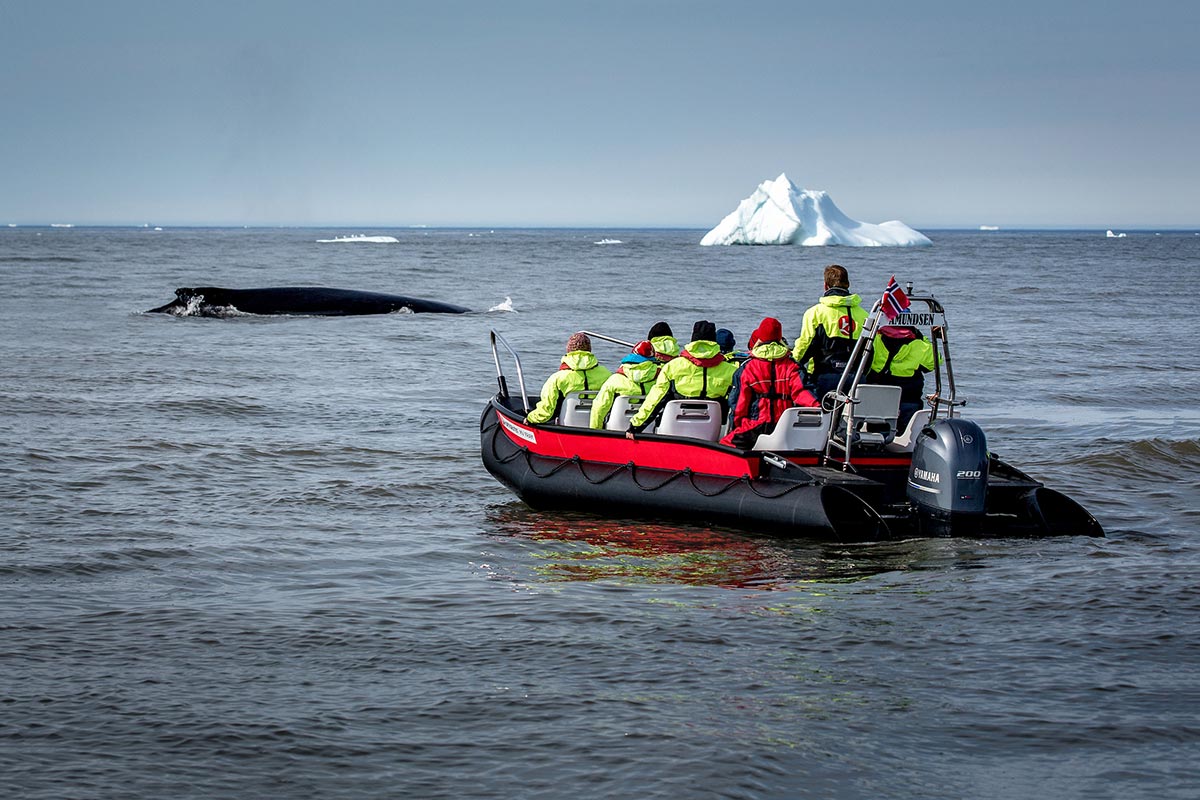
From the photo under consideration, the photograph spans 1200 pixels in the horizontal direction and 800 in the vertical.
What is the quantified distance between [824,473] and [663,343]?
2.08 m

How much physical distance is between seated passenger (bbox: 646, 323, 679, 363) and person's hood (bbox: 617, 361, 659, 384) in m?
0.11

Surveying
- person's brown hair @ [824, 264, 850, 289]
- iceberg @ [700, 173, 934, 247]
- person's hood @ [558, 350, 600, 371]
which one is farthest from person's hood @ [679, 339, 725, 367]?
iceberg @ [700, 173, 934, 247]

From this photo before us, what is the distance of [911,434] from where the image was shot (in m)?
11.4

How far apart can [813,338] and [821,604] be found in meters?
2.98

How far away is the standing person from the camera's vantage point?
11.3m

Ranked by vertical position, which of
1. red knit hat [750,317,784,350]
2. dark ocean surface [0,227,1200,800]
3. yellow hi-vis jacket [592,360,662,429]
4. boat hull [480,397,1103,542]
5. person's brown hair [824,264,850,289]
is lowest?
dark ocean surface [0,227,1200,800]

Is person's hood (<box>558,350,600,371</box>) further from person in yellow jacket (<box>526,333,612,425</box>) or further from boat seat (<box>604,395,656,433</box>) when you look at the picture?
boat seat (<box>604,395,656,433</box>)

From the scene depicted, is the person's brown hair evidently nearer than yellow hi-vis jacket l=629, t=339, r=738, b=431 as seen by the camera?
Yes

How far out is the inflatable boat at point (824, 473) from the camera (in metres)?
10.4

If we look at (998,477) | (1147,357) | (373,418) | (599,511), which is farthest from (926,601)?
(1147,357)

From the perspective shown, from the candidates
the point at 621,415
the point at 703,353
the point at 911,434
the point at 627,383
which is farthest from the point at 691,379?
the point at 911,434

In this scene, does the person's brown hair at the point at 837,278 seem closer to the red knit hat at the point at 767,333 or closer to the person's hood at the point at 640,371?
the red knit hat at the point at 767,333

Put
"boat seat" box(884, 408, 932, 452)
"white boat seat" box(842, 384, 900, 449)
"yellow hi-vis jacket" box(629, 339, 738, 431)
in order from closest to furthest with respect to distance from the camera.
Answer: "white boat seat" box(842, 384, 900, 449)
"boat seat" box(884, 408, 932, 452)
"yellow hi-vis jacket" box(629, 339, 738, 431)

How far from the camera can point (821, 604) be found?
9.14m
